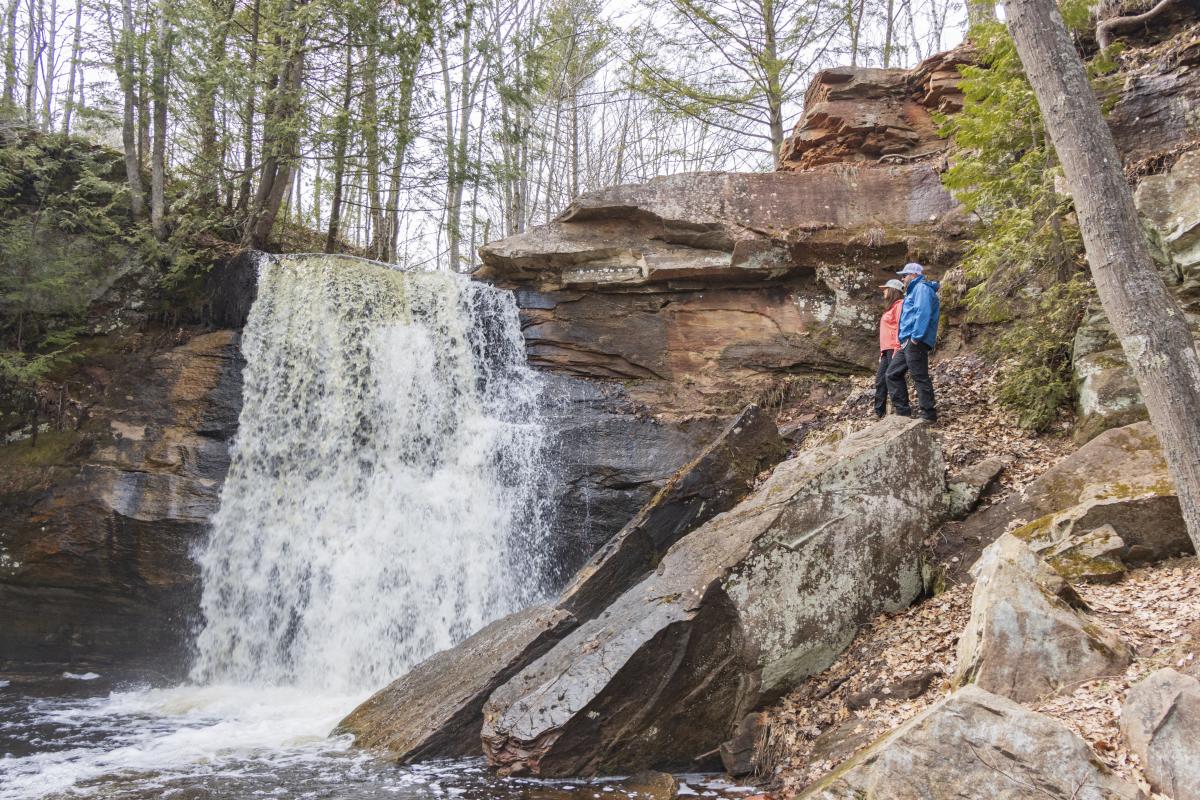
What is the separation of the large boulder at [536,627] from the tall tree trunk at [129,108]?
29.9ft

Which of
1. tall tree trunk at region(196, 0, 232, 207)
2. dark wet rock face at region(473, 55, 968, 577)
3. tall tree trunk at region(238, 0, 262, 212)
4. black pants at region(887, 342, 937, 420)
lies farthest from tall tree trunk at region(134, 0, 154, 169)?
black pants at region(887, 342, 937, 420)

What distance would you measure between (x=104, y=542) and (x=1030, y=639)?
10.4 metres

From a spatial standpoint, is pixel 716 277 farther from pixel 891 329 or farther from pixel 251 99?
pixel 251 99

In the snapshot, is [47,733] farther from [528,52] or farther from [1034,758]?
[528,52]

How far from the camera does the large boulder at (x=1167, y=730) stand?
131 inches

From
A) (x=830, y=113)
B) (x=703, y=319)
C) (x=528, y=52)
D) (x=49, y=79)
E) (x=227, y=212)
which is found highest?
(x=49, y=79)

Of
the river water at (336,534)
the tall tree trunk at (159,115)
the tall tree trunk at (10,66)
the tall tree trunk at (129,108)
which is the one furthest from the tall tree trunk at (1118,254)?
the tall tree trunk at (10,66)

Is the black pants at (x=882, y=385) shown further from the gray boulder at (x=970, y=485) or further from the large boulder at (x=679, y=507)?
the gray boulder at (x=970, y=485)

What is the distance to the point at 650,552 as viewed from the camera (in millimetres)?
8188

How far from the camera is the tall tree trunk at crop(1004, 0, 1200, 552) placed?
5.00 meters

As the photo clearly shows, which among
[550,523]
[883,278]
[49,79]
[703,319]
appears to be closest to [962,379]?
[883,278]

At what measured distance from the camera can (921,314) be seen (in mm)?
8391

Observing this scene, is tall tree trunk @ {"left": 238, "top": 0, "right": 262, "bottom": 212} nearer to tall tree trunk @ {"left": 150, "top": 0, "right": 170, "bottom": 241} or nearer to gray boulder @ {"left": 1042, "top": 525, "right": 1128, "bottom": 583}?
tall tree trunk @ {"left": 150, "top": 0, "right": 170, "bottom": 241}

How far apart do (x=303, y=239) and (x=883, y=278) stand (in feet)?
36.1
